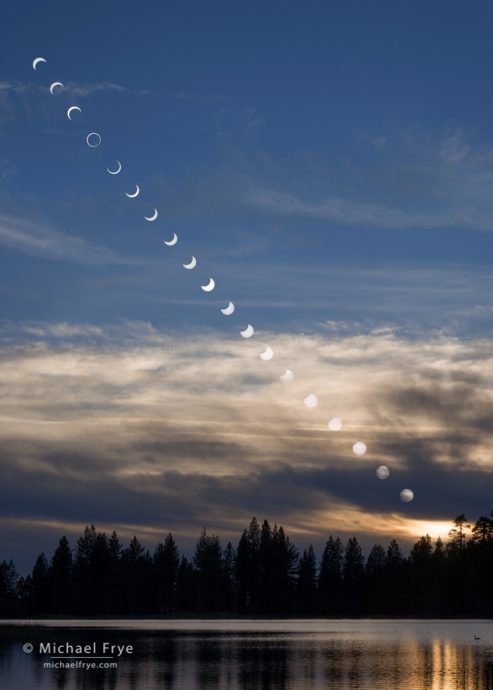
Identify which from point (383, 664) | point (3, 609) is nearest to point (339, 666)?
point (383, 664)

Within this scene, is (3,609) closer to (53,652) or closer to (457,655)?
(53,652)

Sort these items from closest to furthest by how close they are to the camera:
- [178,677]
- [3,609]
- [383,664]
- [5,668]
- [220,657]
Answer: [178,677] → [5,668] → [383,664] → [220,657] → [3,609]

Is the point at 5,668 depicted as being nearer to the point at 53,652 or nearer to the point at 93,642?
the point at 53,652

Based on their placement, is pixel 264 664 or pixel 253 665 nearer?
pixel 253 665

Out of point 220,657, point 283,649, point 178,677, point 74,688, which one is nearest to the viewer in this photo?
point 74,688

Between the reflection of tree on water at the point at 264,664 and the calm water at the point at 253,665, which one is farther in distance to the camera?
the reflection of tree on water at the point at 264,664

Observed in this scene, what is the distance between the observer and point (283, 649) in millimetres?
94938

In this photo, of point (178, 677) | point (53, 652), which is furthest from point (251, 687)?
point (53, 652)

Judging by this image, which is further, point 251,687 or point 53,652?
point 53,652

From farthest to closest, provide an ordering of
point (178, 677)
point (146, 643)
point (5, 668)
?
point (146, 643) < point (5, 668) < point (178, 677)

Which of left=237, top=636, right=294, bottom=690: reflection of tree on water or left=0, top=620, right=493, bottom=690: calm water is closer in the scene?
left=0, top=620, right=493, bottom=690: calm water

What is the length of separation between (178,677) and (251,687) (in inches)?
295

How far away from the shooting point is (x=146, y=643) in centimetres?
10262

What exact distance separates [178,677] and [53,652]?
27070 mm
